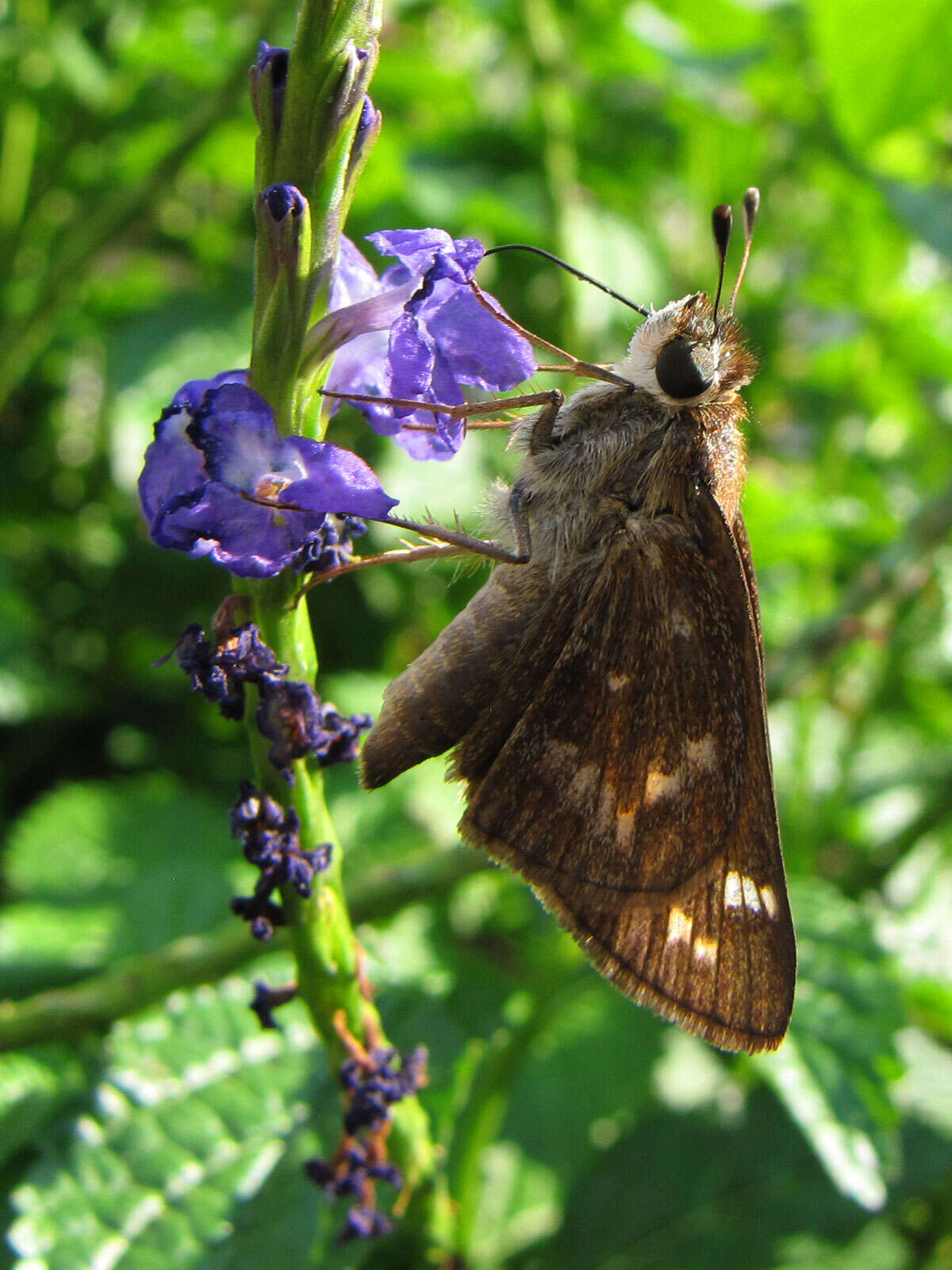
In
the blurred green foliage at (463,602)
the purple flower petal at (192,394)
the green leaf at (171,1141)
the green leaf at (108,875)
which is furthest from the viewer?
the green leaf at (108,875)

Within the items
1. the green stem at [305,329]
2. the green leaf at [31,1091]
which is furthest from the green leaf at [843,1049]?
the green leaf at [31,1091]

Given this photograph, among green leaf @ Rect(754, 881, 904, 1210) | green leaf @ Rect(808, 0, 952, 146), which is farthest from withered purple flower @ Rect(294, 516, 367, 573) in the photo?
green leaf @ Rect(808, 0, 952, 146)

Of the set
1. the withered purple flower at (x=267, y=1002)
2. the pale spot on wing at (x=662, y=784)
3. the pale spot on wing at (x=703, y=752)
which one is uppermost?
the pale spot on wing at (x=703, y=752)

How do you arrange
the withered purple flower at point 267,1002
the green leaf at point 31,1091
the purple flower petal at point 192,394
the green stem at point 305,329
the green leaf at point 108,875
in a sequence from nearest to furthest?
the green stem at point 305,329 → the purple flower petal at point 192,394 → the withered purple flower at point 267,1002 → the green leaf at point 31,1091 → the green leaf at point 108,875

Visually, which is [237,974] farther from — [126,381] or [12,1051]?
[126,381]

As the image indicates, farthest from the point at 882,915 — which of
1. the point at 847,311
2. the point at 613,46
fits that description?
the point at 613,46

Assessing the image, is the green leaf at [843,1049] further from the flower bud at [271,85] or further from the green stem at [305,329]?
the flower bud at [271,85]
